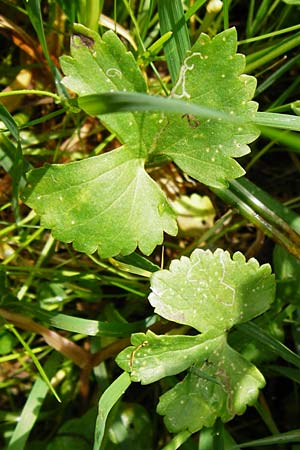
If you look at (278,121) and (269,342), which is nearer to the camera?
(278,121)

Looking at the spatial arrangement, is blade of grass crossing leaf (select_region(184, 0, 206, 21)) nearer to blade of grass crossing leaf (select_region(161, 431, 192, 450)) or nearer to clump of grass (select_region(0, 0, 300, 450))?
Result: clump of grass (select_region(0, 0, 300, 450))

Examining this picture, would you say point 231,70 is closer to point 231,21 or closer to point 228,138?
point 228,138

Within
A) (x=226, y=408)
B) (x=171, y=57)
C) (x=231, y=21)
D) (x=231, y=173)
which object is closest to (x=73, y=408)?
(x=226, y=408)

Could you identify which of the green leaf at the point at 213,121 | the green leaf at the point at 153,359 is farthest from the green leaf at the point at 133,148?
the green leaf at the point at 153,359

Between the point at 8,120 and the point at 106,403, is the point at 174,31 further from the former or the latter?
the point at 106,403

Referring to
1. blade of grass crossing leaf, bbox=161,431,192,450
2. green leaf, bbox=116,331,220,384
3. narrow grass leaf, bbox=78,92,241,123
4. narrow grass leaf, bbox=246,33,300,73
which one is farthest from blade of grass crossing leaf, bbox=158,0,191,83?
blade of grass crossing leaf, bbox=161,431,192,450

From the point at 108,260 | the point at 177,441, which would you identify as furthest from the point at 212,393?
the point at 108,260
